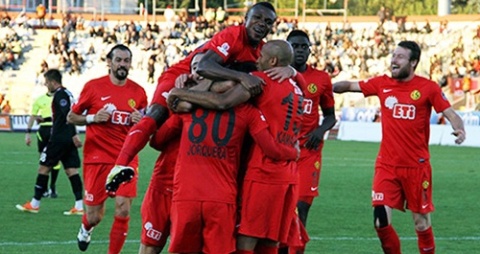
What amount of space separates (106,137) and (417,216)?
3803 millimetres

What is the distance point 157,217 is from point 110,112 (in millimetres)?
3457

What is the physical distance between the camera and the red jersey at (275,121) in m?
8.41

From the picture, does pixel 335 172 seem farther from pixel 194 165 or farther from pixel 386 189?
pixel 194 165

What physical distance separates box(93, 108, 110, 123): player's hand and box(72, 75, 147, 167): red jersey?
81 mm

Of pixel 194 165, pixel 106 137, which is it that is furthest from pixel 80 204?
pixel 194 165

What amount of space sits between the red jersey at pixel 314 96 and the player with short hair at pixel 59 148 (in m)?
6.24

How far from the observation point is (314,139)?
39.8 feet

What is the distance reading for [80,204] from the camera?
1767 centimetres

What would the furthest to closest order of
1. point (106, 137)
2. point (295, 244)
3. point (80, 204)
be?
point (80, 204) → point (106, 137) → point (295, 244)

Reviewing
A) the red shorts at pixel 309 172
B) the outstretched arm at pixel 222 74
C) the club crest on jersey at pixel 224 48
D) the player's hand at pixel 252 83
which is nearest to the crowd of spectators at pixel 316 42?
the red shorts at pixel 309 172

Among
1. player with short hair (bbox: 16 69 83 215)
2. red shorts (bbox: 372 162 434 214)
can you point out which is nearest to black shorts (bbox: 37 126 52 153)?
player with short hair (bbox: 16 69 83 215)

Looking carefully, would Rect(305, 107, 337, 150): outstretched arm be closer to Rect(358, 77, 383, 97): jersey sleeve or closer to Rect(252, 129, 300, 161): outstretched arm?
Rect(358, 77, 383, 97): jersey sleeve

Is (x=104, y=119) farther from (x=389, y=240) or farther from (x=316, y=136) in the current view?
(x=389, y=240)

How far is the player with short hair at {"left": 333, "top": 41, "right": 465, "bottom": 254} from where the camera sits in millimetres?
12078
